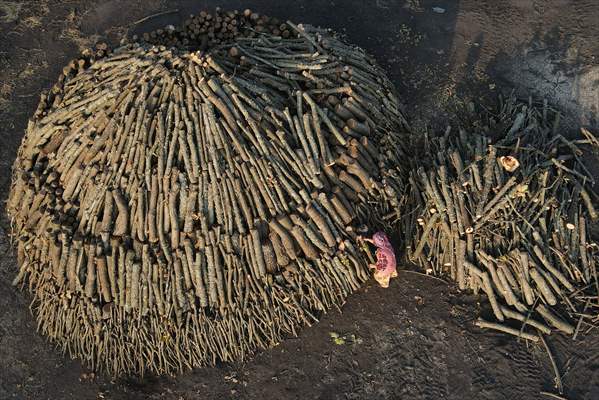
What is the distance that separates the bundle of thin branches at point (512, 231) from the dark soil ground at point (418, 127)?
0.37 metres

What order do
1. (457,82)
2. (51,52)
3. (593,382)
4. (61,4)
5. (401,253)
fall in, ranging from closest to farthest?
(593,382), (401,253), (457,82), (51,52), (61,4)

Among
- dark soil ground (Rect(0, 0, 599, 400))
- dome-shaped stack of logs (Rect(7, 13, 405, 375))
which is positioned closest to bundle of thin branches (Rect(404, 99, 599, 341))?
dark soil ground (Rect(0, 0, 599, 400))

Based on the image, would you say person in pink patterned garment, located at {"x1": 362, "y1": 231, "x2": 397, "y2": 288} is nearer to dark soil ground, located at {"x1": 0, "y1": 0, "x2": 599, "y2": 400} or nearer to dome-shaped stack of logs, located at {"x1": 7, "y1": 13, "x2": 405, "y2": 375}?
dome-shaped stack of logs, located at {"x1": 7, "y1": 13, "x2": 405, "y2": 375}

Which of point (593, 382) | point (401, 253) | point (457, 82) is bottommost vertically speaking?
point (593, 382)

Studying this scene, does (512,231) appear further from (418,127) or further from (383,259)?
(418,127)

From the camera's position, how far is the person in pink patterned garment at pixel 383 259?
9.31 metres

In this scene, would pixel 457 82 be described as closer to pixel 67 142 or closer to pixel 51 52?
pixel 67 142

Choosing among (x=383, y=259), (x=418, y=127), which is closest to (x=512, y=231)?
(x=383, y=259)

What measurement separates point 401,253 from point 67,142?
5.61 m

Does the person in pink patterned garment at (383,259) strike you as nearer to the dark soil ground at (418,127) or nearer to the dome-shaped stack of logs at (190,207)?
the dome-shaped stack of logs at (190,207)

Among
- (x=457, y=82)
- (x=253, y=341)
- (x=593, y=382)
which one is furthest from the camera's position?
(x=457, y=82)

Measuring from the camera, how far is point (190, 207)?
8547mm

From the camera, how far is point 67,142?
9.23 m

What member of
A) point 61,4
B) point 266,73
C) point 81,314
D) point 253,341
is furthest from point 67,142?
point 61,4
